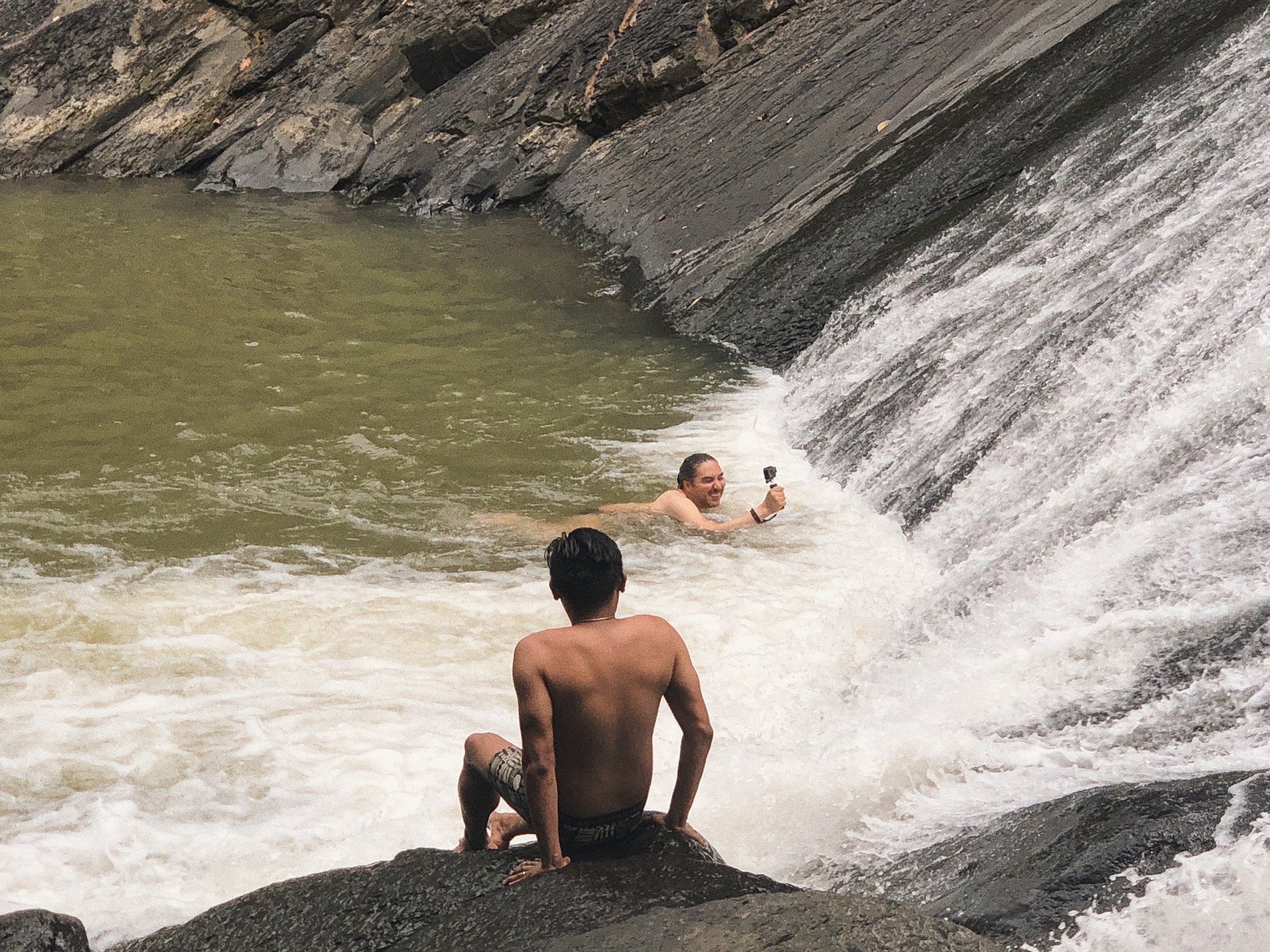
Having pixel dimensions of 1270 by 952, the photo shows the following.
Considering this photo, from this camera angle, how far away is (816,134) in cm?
1302

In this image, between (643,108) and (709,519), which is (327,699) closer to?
(709,519)

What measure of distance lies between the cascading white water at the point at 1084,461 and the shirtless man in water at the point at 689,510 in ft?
2.70

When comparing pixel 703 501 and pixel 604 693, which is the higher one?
pixel 604 693

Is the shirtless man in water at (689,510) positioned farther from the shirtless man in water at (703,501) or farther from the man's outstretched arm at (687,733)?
the man's outstretched arm at (687,733)

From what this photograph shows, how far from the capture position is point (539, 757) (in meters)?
3.39

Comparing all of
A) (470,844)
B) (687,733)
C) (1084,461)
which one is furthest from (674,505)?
(687,733)

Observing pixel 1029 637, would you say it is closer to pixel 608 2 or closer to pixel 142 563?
pixel 142 563

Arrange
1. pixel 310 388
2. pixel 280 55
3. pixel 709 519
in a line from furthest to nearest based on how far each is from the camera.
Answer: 1. pixel 280 55
2. pixel 310 388
3. pixel 709 519

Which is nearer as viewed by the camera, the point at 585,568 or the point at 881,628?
the point at 585,568

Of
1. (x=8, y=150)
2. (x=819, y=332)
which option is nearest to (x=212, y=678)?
(x=819, y=332)

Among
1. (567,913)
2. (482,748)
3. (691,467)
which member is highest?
(482,748)

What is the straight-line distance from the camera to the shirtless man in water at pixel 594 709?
339 centimetres

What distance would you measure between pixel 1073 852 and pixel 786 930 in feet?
3.00

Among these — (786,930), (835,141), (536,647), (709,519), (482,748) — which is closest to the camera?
(786,930)
